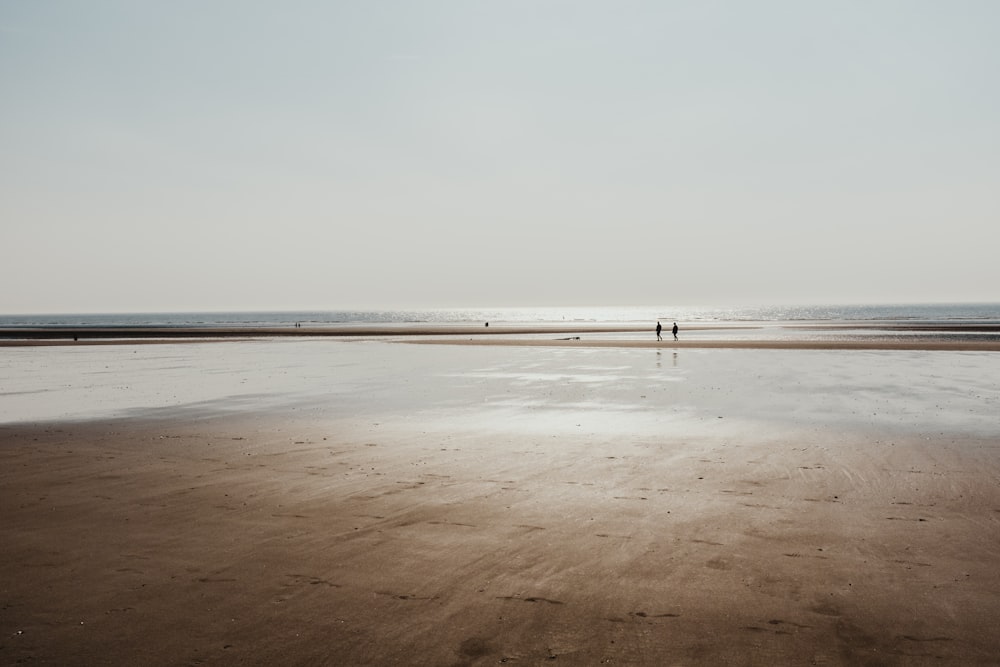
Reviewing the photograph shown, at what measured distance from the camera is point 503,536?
8.20m

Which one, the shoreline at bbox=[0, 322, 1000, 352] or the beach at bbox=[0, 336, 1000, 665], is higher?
the shoreline at bbox=[0, 322, 1000, 352]

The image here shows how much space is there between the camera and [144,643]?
5.60 m

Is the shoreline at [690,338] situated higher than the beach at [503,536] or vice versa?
the shoreline at [690,338]

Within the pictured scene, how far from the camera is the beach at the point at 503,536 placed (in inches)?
223

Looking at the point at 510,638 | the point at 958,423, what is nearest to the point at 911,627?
the point at 510,638

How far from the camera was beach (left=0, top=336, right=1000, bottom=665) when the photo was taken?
5652 millimetres

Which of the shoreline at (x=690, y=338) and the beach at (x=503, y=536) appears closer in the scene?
the beach at (x=503, y=536)

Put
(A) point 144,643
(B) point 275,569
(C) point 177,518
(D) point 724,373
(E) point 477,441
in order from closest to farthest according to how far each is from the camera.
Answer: (A) point 144,643, (B) point 275,569, (C) point 177,518, (E) point 477,441, (D) point 724,373

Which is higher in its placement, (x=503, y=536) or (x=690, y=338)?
(x=690, y=338)

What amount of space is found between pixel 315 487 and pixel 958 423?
51.4 feet

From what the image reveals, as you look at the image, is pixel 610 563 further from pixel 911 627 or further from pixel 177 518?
pixel 177 518

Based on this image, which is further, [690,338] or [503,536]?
[690,338]

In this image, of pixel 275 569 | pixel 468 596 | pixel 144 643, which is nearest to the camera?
pixel 144 643

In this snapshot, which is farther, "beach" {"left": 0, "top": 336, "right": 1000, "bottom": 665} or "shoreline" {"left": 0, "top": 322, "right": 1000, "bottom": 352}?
"shoreline" {"left": 0, "top": 322, "right": 1000, "bottom": 352}
